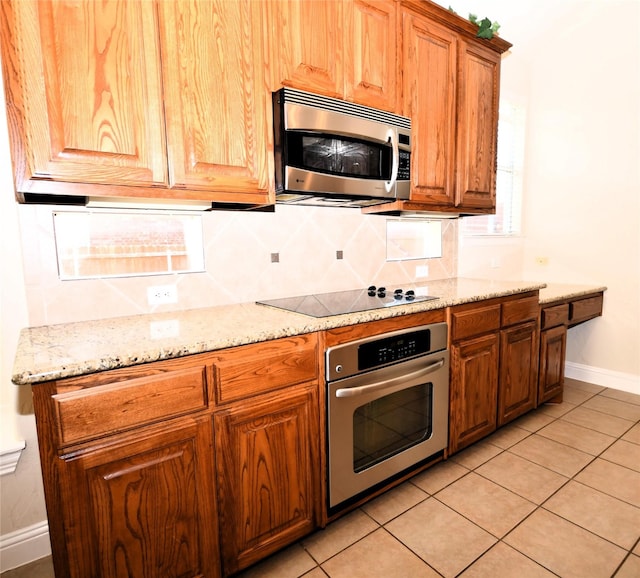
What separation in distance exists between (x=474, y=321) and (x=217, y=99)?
5.40ft

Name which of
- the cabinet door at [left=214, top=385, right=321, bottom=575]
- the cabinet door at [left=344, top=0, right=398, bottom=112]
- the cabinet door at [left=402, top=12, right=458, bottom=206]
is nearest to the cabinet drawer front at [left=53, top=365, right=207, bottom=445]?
the cabinet door at [left=214, top=385, right=321, bottom=575]

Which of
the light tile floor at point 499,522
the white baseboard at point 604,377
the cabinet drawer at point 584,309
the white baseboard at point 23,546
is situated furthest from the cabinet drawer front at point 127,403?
the white baseboard at point 604,377

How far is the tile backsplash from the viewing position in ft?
4.71

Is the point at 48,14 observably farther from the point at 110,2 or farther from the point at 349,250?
the point at 349,250

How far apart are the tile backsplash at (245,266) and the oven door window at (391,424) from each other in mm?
762

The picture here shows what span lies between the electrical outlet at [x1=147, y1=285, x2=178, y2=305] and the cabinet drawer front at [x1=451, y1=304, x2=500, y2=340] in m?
1.37

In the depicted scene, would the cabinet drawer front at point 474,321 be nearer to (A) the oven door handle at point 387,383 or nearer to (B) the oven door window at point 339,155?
(A) the oven door handle at point 387,383

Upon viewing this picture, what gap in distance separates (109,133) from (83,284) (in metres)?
0.62

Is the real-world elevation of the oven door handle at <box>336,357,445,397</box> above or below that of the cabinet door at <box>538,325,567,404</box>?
above

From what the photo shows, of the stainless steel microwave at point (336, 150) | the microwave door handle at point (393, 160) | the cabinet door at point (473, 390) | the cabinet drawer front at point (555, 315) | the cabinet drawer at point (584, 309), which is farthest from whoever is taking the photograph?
the cabinet drawer at point (584, 309)

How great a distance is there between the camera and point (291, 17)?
1.56 metres

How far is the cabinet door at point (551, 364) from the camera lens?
8.41 feet

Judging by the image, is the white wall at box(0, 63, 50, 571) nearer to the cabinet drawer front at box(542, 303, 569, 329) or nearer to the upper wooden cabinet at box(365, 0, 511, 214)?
the upper wooden cabinet at box(365, 0, 511, 214)

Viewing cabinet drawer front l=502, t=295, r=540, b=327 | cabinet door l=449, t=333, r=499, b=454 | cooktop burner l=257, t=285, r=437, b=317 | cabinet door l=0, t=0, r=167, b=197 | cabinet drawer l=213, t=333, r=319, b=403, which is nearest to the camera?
cabinet door l=0, t=0, r=167, b=197
